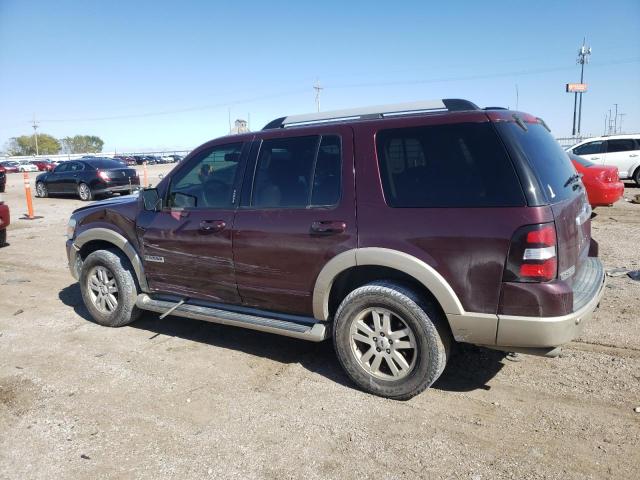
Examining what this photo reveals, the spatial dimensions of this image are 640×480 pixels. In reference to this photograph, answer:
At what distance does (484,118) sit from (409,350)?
1.64 m

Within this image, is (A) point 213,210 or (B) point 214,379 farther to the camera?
(A) point 213,210

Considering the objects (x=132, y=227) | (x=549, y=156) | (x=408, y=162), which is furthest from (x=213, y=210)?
(x=549, y=156)

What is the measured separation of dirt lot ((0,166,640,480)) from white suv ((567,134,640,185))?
13490 millimetres

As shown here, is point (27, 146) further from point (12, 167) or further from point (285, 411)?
point (285, 411)

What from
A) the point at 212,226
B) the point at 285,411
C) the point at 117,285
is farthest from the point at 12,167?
the point at 285,411

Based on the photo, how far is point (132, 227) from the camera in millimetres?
4781

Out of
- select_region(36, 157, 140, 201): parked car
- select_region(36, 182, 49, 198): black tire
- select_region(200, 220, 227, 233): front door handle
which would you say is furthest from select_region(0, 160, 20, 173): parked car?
select_region(200, 220, 227, 233): front door handle

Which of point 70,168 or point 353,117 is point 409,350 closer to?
point 353,117

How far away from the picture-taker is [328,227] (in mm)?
3590

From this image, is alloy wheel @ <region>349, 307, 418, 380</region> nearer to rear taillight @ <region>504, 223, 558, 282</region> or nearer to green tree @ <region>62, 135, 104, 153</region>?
rear taillight @ <region>504, 223, 558, 282</region>

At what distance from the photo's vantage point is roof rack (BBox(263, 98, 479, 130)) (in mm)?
3459

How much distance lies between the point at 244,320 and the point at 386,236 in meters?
1.46

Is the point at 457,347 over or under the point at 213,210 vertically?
under

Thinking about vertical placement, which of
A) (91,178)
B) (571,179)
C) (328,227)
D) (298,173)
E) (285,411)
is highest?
(298,173)
